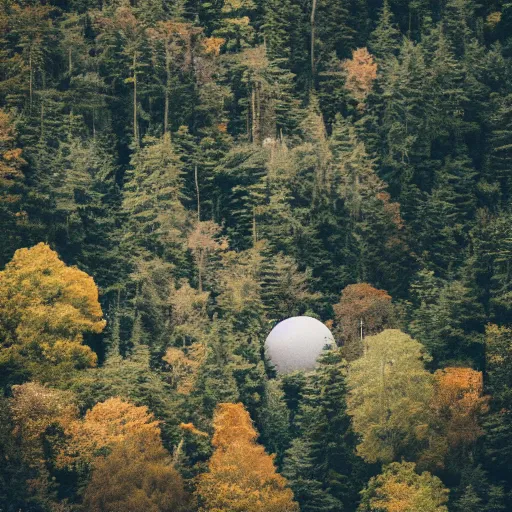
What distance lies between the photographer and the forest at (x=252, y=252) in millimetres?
94125

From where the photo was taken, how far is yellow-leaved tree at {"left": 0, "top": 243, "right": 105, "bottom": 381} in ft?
315

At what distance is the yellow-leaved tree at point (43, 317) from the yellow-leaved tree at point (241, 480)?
9.90m

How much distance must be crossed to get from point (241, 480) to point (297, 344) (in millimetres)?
13105

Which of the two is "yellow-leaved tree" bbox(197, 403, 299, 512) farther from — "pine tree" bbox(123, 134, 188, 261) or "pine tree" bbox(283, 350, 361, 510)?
"pine tree" bbox(123, 134, 188, 261)

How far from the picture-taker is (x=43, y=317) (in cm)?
9625

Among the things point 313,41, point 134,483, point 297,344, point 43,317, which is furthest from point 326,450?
point 313,41

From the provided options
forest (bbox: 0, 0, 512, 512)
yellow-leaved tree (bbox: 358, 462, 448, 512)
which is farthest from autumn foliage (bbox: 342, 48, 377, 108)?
yellow-leaved tree (bbox: 358, 462, 448, 512)

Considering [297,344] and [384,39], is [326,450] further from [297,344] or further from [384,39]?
[384,39]

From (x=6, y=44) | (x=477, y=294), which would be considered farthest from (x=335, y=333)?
(x=6, y=44)

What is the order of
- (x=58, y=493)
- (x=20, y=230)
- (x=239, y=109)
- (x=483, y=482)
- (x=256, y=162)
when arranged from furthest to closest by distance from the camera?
(x=239, y=109) < (x=256, y=162) < (x=20, y=230) < (x=483, y=482) < (x=58, y=493)

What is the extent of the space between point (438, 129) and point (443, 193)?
19.9 feet

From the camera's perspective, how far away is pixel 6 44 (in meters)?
120

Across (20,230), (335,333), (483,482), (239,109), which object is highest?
(239,109)

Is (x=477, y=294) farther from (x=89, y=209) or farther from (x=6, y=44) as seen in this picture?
(x=6, y=44)
